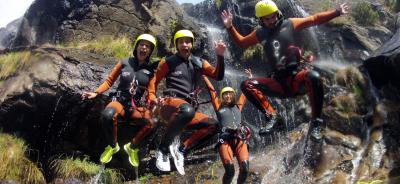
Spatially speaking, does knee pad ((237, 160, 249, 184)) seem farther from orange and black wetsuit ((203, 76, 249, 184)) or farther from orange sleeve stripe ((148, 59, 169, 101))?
orange sleeve stripe ((148, 59, 169, 101))

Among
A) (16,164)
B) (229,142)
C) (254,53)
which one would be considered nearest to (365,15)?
(254,53)

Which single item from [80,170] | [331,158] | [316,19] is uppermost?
[316,19]

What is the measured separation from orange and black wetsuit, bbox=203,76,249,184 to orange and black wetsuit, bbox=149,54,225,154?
364 millimetres

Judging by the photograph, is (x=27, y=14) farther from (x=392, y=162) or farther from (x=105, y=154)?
(x=392, y=162)

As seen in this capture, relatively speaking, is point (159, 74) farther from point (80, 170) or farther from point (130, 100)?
point (80, 170)

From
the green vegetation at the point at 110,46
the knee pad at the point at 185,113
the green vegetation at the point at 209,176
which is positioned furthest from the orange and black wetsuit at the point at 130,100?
the green vegetation at the point at 110,46

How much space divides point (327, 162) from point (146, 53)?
4.60 metres

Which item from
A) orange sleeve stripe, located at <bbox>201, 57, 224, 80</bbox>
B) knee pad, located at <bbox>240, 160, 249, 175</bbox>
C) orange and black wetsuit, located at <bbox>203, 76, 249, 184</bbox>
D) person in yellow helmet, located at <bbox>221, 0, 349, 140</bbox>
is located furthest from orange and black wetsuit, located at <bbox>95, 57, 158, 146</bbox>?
person in yellow helmet, located at <bbox>221, 0, 349, 140</bbox>

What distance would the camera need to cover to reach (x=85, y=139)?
426 inches

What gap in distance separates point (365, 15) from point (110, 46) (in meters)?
10.6

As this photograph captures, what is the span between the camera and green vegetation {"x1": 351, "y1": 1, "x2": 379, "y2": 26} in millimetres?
17344

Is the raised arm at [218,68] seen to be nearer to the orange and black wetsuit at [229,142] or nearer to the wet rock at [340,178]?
the orange and black wetsuit at [229,142]

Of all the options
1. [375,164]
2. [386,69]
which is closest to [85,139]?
[375,164]

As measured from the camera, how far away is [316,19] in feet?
25.0
